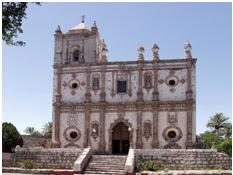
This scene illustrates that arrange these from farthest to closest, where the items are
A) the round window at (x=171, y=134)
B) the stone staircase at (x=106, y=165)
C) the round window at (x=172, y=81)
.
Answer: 1. the round window at (x=172, y=81)
2. the round window at (x=171, y=134)
3. the stone staircase at (x=106, y=165)

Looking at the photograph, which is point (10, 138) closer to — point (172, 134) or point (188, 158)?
point (172, 134)

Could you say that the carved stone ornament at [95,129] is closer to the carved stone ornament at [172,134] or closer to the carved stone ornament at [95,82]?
the carved stone ornament at [95,82]

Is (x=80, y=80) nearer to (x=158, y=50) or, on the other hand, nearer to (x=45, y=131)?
(x=158, y=50)

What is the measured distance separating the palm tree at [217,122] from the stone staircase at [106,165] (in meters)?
32.4

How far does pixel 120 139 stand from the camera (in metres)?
37.6

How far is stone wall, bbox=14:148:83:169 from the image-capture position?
30500 millimetres

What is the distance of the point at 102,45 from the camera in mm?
42750

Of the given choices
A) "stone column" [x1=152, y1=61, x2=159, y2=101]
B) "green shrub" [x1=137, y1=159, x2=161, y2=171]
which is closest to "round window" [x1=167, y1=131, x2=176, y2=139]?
"stone column" [x1=152, y1=61, x2=159, y2=101]

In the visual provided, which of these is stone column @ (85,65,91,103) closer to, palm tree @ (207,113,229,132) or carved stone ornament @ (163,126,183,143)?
carved stone ornament @ (163,126,183,143)

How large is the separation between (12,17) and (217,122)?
1955 inches

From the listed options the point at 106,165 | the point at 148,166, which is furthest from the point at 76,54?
the point at 148,166

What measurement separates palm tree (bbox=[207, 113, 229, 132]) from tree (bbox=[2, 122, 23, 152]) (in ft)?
99.2

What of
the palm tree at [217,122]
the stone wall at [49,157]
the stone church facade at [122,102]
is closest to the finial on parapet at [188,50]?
the stone church facade at [122,102]

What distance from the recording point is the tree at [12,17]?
1376 centimetres
